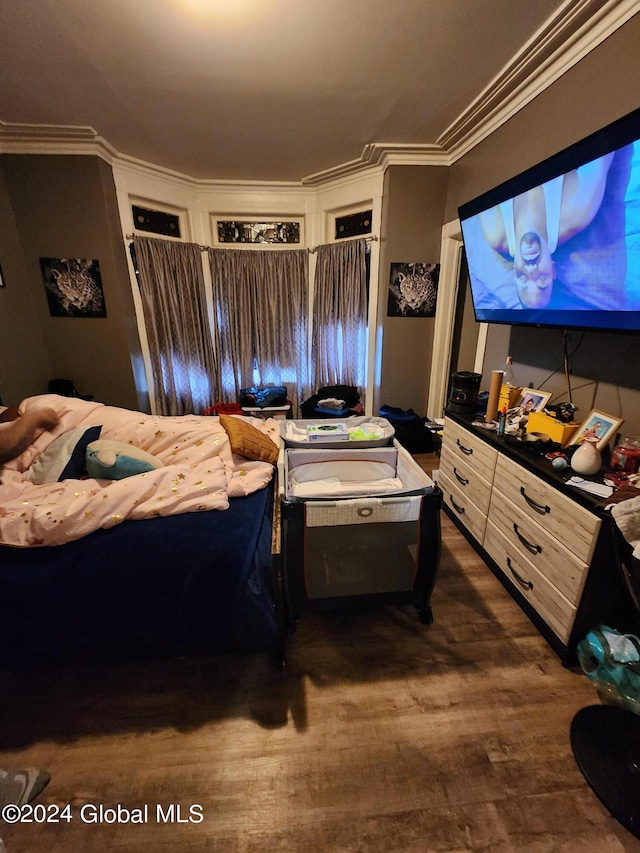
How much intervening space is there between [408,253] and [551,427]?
1.99m

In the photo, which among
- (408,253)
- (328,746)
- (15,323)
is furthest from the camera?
(408,253)

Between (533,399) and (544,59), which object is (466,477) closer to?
(533,399)

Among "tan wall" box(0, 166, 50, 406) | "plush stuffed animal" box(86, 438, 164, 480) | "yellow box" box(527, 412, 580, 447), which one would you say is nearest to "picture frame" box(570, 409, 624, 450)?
"yellow box" box(527, 412, 580, 447)

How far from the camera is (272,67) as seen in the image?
6.04ft

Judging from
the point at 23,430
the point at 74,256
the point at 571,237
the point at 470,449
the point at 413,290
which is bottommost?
the point at 470,449

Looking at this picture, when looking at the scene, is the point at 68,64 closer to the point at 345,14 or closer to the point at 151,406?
the point at 345,14

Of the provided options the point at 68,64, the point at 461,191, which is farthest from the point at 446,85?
the point at 68,64

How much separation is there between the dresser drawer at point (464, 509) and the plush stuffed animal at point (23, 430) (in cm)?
222

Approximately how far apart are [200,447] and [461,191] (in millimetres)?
A: 2699

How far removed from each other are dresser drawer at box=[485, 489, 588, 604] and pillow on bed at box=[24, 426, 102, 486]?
2.08 metres

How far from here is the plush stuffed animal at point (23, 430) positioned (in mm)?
1641

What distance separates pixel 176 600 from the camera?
120 centimetres

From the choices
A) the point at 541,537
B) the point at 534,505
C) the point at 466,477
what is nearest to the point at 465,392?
the point at 466,477

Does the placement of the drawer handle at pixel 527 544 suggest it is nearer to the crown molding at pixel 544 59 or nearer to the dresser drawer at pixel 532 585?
the dresser drawer at pixel 532 585
